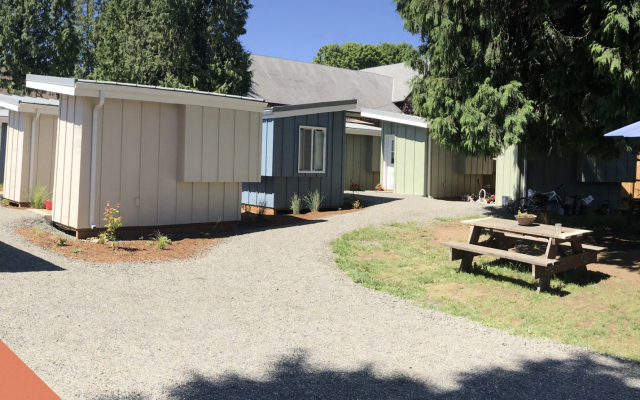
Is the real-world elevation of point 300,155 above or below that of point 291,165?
above

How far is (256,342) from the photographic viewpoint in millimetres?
4891

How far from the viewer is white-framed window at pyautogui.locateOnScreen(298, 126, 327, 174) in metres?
14.2

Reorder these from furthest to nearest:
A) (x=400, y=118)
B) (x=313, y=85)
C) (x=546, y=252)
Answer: (x=313, y=85) → (x=400, y=118) → (x=546, y=252)

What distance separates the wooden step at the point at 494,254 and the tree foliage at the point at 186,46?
16192 millimetres

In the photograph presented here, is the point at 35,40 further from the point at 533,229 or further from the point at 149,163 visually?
the point at 533,229

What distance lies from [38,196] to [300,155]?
628cm

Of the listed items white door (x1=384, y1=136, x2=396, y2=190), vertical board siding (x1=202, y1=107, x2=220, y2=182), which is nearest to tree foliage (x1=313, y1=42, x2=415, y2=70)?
white door (x1=384, y1=136, x2=396, y2=190)

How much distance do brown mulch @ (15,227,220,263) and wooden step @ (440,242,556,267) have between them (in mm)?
4140

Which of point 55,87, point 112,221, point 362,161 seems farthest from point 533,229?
point 362,161

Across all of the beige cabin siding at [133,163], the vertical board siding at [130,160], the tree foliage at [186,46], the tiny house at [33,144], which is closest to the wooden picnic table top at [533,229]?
the beige cabin siding at [133,163]

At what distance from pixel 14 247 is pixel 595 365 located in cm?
801

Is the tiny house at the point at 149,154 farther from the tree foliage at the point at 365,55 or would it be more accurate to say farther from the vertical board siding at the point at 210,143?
the tree foliage at the point at 365,55

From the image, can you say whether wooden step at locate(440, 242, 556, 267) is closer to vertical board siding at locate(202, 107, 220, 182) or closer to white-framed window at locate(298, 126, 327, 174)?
vertical board siding at locate(202, 107, 220, 182)

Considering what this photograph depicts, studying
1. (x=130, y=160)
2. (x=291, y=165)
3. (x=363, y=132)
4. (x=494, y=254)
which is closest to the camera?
(x=494, y=254)
